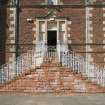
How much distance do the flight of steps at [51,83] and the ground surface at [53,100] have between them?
957mm

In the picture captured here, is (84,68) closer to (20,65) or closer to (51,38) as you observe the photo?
(20,65)

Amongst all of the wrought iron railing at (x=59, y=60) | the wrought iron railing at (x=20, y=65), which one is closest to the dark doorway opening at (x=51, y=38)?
the wrought iron railing at (x=59, y=60)

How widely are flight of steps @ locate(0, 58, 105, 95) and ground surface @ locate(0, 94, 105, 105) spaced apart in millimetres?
957

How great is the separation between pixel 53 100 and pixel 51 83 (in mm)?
3005

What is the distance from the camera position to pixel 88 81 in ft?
78.4

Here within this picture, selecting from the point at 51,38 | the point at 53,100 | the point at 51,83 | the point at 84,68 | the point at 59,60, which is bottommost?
the point at 53,100

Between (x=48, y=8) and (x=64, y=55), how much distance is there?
464cm

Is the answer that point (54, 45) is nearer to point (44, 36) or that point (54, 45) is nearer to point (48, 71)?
point (44, 36)

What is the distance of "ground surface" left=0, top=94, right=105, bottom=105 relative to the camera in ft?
66.1

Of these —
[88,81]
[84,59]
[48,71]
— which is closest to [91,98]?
[88,81]

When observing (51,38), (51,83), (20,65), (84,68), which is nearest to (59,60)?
(84,68)

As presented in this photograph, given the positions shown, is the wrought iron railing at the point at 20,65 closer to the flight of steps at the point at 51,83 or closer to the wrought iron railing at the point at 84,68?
the flight of steps at the point at 51,83

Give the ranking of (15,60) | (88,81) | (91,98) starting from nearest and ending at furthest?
(91,98) < (88,81) < (15,60)

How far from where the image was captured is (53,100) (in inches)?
834
